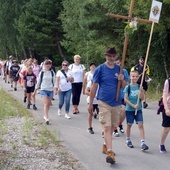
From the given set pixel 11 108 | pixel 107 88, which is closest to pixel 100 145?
pixel 107 88

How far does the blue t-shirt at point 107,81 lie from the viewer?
6.80 metres

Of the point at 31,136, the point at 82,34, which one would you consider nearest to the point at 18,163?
the point at 31,136

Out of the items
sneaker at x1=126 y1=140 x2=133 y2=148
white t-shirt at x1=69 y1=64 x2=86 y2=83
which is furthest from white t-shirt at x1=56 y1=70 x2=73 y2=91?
sneaker at x1=126 y1=140 x2=133 y2=148

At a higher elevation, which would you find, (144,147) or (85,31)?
(85,31)

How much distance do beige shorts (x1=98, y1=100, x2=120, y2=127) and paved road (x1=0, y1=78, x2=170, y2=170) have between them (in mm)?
687

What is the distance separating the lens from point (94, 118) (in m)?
11.2

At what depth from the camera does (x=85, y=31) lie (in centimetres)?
2753

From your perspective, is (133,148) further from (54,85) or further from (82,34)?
(82,34)

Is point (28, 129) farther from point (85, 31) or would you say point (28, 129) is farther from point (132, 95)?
point (85, 31)

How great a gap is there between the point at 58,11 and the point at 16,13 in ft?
37.4

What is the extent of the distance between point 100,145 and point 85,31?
20.1 m

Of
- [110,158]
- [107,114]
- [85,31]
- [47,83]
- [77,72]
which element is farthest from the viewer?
[85,31]

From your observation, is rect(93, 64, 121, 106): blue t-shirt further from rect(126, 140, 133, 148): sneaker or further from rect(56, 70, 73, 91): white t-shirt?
rect(56, 70, 73, 91): white t-shirt

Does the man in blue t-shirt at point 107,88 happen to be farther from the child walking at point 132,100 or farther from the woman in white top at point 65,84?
the woman in white top at point 65,84
